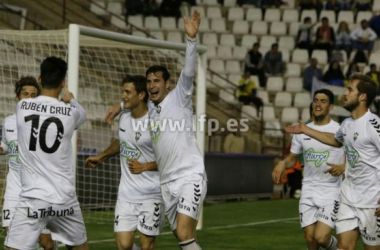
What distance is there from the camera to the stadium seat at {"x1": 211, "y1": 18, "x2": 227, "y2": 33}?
32.8 metres

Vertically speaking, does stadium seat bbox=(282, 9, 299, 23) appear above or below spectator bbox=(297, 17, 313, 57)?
above

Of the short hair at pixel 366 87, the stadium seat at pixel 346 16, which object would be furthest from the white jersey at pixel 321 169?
the stadium seat at pixel 346 16

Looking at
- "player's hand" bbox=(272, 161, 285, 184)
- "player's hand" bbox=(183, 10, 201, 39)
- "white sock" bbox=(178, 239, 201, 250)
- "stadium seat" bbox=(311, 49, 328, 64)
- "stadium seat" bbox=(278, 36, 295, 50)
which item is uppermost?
"stadium seat" bbox=(278, 36, 295, 50)

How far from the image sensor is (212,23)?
3278 centimetres

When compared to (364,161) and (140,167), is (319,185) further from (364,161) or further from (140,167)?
(140,167)

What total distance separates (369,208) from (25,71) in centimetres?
851

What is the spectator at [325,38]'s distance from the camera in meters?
30.8

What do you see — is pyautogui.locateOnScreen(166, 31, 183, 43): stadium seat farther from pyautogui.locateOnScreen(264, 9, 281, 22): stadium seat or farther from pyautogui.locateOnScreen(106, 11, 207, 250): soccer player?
pyautogui.locateOnScreen(106, 11, 207, 250): soccer player

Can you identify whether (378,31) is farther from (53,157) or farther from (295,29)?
(53,157)

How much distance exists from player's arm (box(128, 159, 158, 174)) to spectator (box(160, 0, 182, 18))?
2155 centimetres

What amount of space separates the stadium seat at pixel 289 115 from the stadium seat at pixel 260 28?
3.60 m

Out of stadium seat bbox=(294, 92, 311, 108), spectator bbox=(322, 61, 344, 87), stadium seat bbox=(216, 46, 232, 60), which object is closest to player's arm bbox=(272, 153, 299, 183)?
spectator bbox=(322, 61, 344, 87)

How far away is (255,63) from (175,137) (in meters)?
20.0

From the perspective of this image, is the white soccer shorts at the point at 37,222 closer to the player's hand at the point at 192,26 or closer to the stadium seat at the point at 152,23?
the player's hand at the point at 192,26
